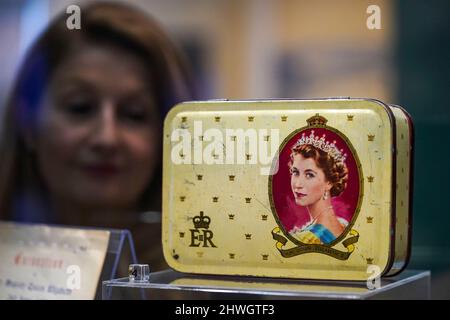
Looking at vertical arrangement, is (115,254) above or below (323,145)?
below

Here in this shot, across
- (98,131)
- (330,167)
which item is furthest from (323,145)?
(98,131)

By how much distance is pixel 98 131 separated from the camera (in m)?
1.35

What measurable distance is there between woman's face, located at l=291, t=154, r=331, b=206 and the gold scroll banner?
0.04 metres

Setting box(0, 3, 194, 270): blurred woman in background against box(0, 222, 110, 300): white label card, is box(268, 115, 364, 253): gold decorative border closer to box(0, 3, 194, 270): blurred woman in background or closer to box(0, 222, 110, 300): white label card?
box(0, 222, 110, 300): white label card

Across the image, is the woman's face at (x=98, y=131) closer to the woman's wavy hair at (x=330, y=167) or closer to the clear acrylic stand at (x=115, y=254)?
the clear acrylic stand at (x=115, y=254)

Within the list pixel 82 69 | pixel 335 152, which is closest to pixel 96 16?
pixel 82 69

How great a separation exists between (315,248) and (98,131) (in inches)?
20.3

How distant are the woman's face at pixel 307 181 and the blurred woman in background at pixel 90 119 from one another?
1.41ft

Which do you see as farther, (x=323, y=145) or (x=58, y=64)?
(x=58, y=64)

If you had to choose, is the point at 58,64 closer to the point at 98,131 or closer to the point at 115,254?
the point at 98,131

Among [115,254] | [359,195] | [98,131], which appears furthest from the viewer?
[98,131]

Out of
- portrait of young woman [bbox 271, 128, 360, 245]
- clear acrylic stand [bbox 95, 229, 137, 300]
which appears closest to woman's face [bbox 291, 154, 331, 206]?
portrait of young woman [bbox 271, 128, 360, 245]

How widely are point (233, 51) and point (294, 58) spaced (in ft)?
0.46

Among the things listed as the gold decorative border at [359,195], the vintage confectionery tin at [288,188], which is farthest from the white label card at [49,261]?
the gold decorative border at [359,195]
